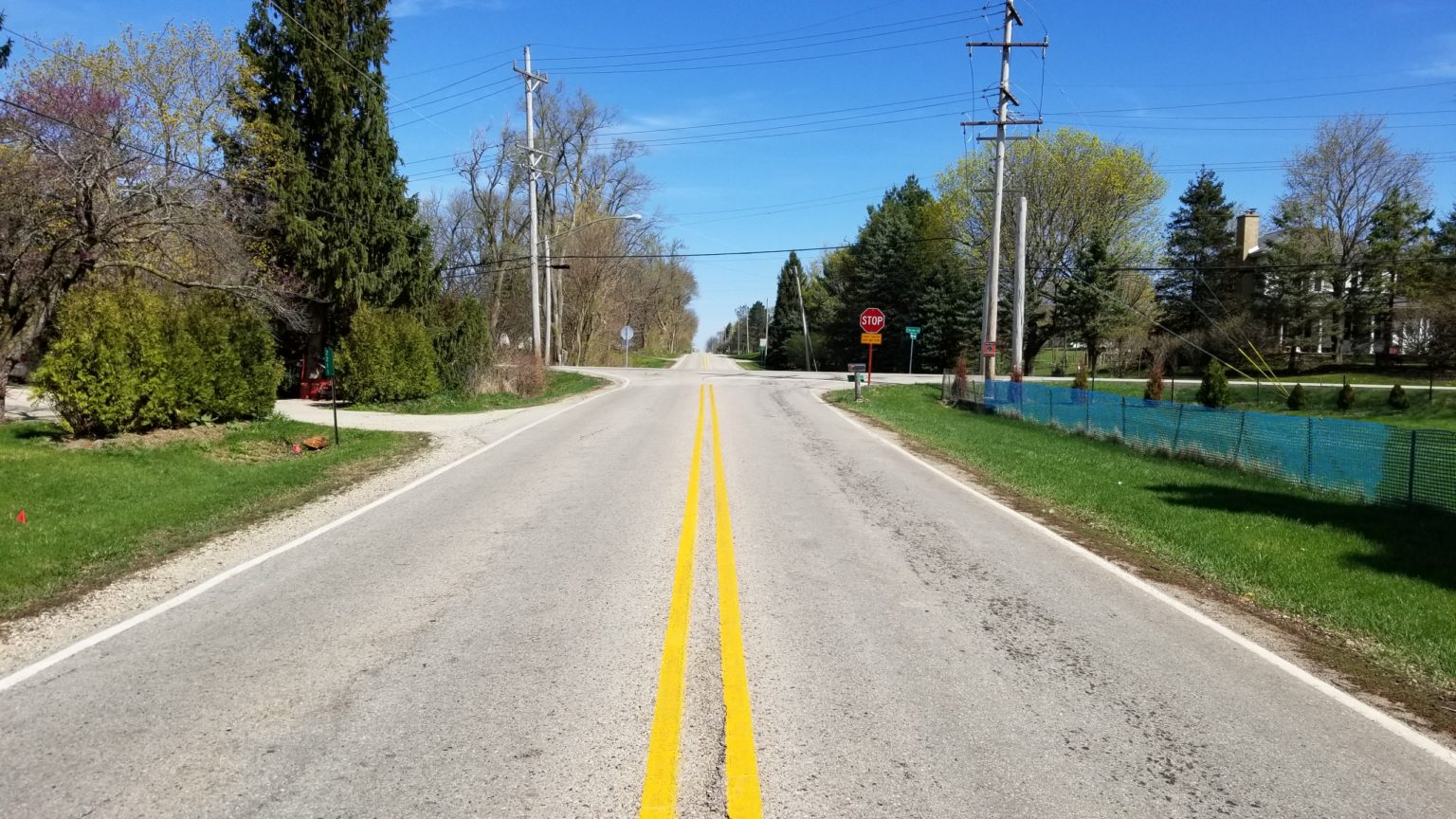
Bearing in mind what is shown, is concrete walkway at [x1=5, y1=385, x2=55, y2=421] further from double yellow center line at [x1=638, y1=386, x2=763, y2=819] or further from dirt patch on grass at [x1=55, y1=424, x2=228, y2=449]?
double yellow center line at [x1=638, y1=386, x2=763, y2=819]

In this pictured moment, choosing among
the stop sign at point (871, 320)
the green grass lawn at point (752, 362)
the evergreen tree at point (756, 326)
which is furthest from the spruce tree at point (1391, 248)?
the evergreen tree at point (756, 326)

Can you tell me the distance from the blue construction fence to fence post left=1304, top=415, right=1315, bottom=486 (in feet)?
0.05

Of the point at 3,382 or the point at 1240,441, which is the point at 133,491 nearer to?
the point at 3,382

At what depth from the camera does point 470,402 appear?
2539 centimetres

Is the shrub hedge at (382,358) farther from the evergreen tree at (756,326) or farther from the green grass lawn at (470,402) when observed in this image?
the evergreen tree at (756,326)

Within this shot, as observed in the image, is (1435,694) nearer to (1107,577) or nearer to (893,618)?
(1107,577)

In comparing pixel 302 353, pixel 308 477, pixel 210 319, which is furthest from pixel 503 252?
pixel 308 477

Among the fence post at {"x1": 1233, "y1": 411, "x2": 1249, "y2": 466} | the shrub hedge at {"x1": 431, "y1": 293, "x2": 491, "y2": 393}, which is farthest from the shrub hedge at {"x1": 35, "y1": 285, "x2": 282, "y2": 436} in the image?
the fence post at {"x1": 1233, "y1": 411, "x2": 1249, "y2": 466}

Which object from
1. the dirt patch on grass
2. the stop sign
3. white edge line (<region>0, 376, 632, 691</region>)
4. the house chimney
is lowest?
white edge line (<region>0, 376, 632, 691</region>)

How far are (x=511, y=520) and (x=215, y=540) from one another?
2.79 m

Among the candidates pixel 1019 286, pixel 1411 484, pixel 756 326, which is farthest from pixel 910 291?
pixel 756 326

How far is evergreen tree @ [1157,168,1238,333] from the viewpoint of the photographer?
59.3 metres

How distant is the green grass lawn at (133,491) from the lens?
7137 mm

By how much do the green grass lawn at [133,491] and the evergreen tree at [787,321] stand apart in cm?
6940
